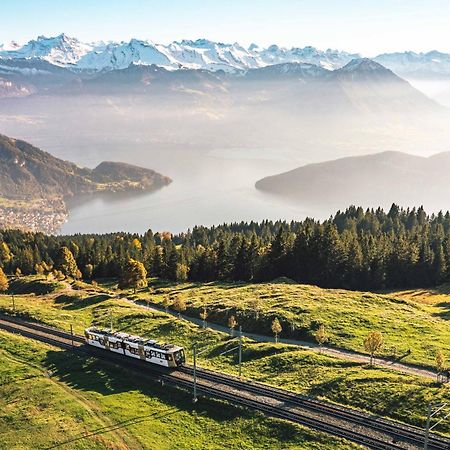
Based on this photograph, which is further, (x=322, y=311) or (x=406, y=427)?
(x=322, y=311)

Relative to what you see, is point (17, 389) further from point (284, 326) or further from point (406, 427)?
point (406, 427)

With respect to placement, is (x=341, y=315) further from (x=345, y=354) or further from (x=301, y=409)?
(x=301, y=409)

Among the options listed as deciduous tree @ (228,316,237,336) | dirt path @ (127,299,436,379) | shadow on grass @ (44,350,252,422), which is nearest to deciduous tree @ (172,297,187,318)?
dirt path @ (127,299,436,379)

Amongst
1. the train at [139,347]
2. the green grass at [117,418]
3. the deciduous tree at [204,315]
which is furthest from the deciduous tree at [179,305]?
the green grass at [117,418]

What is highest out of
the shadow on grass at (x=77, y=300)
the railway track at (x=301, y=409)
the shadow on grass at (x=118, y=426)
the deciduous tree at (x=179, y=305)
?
the deciduous tree at (x=179, y=305)

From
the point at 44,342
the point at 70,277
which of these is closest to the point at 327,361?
the point at 44,342

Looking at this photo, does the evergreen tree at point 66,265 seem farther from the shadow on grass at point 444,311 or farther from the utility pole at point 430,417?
the utility pole at point 430,417

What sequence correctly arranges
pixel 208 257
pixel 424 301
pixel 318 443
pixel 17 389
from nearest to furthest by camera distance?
1. pixel 318 443
2. pixel 17 389
3. pixel 424 301
4. pixel 208 257
